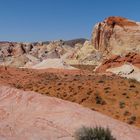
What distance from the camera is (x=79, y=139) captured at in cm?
1083

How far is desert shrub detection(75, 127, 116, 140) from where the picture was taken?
34.9ft

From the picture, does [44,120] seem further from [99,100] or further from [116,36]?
[116,36]

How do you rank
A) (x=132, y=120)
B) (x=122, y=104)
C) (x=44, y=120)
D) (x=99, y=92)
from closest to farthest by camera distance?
(x=44, y=120) < (x=132, y=120) < (x=122, y=104) < (x=99, y=92)

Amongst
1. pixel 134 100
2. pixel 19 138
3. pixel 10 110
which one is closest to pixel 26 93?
pixel 10 110

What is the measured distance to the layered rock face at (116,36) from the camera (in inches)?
2795

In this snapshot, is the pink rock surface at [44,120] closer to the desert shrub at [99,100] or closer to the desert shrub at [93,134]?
the desert shrub at [93,134]

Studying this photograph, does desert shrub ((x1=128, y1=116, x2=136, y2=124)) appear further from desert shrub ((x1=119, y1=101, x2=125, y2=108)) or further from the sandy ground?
desert shrub ((x1=119, y1=101, x2=125, y2=108))

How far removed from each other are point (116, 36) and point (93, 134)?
6388 cm

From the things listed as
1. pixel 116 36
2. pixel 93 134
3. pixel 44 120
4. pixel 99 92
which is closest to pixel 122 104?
pixel 99 92

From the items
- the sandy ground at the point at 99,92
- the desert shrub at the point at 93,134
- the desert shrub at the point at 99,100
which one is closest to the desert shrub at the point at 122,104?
the sandy ground at the point at 99,92

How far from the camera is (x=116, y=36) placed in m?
73.4

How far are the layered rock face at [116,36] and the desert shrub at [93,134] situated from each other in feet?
192

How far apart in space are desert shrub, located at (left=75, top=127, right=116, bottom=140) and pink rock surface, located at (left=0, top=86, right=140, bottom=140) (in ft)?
2.55

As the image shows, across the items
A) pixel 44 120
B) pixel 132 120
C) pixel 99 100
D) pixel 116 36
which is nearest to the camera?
pixel 44 120
